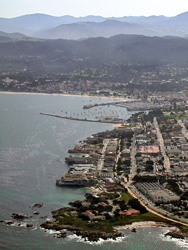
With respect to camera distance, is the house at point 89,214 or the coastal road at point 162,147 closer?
the house at point 89,214

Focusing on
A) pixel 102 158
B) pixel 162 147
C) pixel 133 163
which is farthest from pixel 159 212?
pixel 162 147

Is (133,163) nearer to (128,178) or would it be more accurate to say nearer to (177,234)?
(128,178)

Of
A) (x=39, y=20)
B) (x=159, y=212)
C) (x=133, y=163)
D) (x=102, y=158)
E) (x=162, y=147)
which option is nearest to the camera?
(x=159, y=212)

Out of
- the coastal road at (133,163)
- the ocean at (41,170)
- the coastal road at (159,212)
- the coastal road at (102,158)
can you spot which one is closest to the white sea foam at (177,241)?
the ocean at (41,170)

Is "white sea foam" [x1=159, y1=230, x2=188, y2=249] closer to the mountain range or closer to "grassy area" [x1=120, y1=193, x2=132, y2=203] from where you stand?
"grassy area" [x1=120, y1=193, x2=132, y2=203]

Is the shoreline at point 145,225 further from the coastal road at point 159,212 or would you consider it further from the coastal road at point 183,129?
the coastal road at point 183,129
